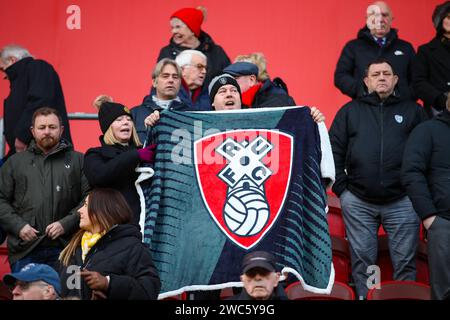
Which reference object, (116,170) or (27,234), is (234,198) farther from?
(27,234)

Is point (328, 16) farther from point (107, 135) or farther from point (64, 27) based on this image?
point (107, 135)

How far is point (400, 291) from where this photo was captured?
8.57 meters

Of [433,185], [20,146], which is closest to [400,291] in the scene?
[433,185]

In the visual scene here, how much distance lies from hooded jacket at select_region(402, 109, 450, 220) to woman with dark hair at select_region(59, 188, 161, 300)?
2278 mm

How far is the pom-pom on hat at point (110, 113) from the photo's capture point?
874 cm

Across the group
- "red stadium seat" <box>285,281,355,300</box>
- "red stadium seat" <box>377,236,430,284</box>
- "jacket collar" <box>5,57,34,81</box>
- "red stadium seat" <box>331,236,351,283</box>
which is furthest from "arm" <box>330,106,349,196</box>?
"jacket collar" <box>5,57,34,81</box>

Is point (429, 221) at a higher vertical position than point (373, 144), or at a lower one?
lower

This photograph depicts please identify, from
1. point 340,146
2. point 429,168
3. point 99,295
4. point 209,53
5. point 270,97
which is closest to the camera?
point 99,295

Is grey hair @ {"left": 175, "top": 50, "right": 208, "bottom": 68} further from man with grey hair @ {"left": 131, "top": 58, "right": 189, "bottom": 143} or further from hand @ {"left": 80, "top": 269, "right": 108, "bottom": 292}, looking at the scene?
hand @ {"left": 80, "top": 269, "right": 108, "bottom": 292}

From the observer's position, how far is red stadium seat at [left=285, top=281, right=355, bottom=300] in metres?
8.45

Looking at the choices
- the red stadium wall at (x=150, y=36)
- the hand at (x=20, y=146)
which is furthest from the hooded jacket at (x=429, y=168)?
the red stadium wall at (x=150, y=36)

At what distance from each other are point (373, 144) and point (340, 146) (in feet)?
0.85

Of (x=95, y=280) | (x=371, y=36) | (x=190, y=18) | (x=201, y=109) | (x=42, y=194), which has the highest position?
(x=190, y=18)

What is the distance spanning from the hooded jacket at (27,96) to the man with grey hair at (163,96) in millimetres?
752
